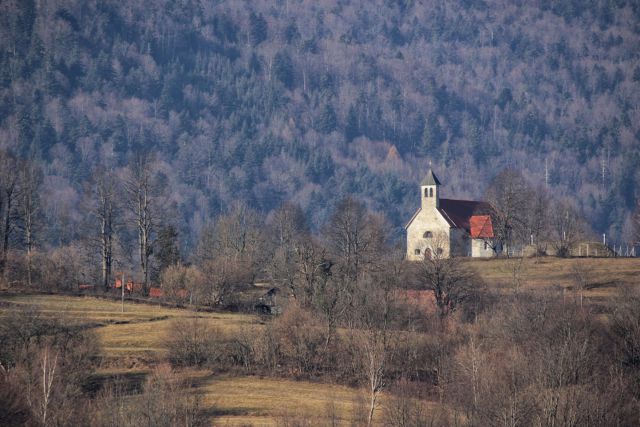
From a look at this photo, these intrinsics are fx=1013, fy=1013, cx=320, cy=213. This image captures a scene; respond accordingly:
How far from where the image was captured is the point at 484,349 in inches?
2830

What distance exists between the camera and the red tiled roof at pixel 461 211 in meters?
134

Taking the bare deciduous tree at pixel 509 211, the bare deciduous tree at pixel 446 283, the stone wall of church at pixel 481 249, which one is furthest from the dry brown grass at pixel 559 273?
the stone wall of church at pixel 481 249

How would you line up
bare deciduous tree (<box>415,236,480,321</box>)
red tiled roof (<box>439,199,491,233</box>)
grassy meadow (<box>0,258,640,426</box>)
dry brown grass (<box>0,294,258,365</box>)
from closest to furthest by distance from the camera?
grassy meadow (<box>0,258,640,426</box>)
dry brown grass (<box>0,294,258,365</box>)
bare deciduous tree (<box>415,236,480,321</box>)
red tiled roof (<box>439,199,491,233</box>)

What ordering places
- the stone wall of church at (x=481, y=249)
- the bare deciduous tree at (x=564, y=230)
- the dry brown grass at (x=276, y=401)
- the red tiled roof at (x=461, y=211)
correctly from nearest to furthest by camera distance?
1. the dry brown grass at (x=276, y=401)
2. the bare deciduous tree at (x=564, y=230)
3. the stone wall of church at (x=481, y=249)
4. the red tiled roof at (x=461, y=211)

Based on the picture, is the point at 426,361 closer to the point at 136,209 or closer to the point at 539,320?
the point at 539,320

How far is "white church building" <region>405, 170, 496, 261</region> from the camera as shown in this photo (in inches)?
5157

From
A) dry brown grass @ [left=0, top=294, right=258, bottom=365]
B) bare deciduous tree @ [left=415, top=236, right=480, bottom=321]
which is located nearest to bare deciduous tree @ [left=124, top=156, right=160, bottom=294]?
dry brown grass @ [left=0, top=294, right=258, bottom=365]

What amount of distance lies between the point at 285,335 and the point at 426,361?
1044 centimetres

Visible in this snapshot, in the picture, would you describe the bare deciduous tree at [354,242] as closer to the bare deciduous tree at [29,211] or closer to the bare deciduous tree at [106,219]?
the bare deciduous tree at [106,219]

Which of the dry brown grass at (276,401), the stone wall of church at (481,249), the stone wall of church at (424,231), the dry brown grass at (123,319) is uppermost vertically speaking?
the stone wall of church at (424,231)

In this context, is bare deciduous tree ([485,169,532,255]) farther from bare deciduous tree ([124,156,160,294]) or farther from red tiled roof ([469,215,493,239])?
bare deciduous tree ([124,156,160,294])

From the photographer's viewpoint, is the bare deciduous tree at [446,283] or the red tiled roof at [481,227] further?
the red tiled roof at [481,227]

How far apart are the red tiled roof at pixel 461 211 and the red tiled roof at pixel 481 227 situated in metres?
0.71

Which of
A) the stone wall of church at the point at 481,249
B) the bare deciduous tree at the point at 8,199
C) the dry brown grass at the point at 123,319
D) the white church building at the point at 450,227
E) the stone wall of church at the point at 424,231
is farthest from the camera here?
the stone wall of church at the point at 424,231
